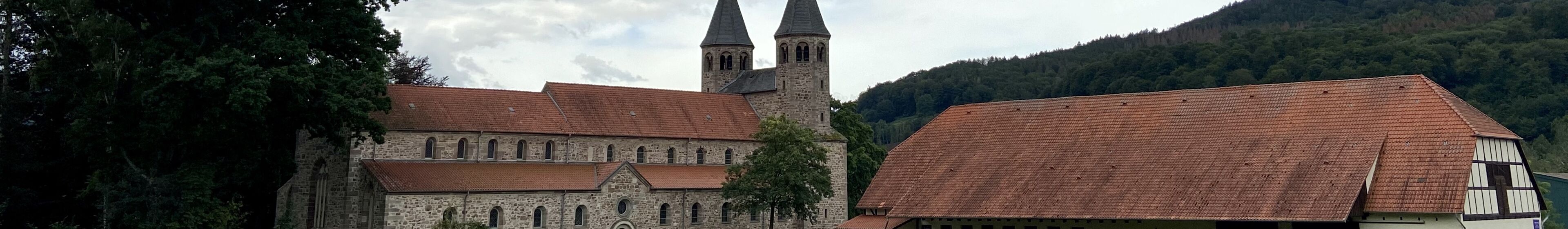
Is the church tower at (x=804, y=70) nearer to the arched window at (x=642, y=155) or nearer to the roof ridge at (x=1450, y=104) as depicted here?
the arched window at (x=642, y=155)

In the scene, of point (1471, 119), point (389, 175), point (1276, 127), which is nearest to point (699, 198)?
point (389, 175)

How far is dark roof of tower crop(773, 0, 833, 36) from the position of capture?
56.8 meters

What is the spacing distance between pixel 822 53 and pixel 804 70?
107cm

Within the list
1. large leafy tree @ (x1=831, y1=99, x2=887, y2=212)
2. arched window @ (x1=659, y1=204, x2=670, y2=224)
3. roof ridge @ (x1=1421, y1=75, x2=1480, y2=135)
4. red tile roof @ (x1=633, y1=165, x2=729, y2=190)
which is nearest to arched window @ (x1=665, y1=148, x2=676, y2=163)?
red tile roof @ (x1=633, y1=165, x2=729, y2=190)

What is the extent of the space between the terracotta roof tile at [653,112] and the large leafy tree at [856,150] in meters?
7.59

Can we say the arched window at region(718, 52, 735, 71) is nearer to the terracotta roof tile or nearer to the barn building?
the terracotta roof tile

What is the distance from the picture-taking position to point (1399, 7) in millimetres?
144000

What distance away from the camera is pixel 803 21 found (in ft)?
187

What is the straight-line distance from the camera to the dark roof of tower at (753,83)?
57.8 meters

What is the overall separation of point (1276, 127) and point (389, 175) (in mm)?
25602

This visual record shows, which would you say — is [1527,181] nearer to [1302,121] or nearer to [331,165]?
[1302,121]

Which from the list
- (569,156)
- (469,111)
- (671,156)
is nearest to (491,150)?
(469,111)

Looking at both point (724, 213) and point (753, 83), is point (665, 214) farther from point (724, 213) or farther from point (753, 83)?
point (753, 83)

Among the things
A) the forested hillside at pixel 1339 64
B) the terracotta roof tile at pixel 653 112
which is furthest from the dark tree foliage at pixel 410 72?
the forested hillside at pixel 1339 64
